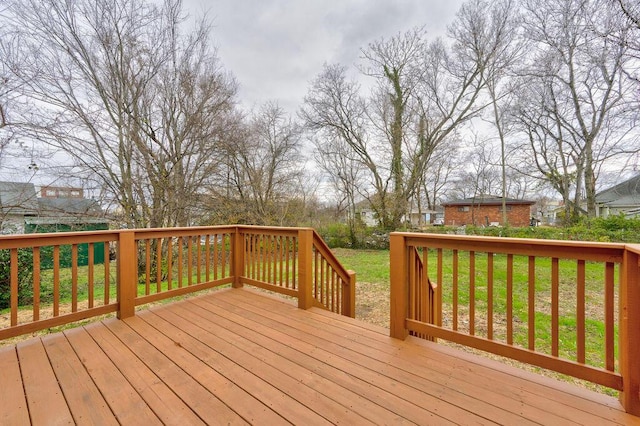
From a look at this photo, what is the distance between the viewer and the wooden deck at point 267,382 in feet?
4.64

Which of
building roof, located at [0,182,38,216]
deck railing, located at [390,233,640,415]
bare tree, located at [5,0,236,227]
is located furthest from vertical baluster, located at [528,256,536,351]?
building roof, located at [0,182,38,216]

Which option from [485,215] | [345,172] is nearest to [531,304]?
[345,172]

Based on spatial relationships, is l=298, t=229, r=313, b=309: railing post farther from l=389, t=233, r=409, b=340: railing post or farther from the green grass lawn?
the green grass lawn

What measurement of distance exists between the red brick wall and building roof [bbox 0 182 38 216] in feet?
81.3

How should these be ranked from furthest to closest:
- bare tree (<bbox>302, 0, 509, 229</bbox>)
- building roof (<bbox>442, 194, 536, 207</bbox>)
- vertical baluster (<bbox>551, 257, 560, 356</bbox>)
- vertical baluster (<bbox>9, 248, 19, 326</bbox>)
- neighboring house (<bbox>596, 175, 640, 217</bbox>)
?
building roof (<bbox>442, 194, 536, 207</bbox>) → neighboring house (<bbox>596, 175, 640, 217</bbox>) → bare tree (<bbox>302, 0, 509, 229</bbox>) → vertical baluster (<bbox>9, 248, 19, 326</bbox>) → vertical baluster (<bbox>551, 257, 560, 356</bbox>)

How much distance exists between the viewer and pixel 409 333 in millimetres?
2373

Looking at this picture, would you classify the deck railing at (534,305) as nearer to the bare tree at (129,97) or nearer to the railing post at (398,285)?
the railing post at (398,285)

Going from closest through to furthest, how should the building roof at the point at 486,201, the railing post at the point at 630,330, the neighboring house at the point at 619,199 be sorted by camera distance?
1. the railing post at the point at 630,330
2. the neighboring house at the point at 619,199
3. the building roof at the point at 486,201

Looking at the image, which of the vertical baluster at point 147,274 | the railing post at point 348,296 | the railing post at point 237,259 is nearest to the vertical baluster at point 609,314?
the railing post at point 348,296

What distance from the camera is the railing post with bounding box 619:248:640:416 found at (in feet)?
4.46

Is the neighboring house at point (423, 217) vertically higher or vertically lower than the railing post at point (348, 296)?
higher

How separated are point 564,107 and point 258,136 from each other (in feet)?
43.8

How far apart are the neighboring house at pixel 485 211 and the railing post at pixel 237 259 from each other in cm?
2212

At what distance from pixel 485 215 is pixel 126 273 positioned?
1017 inches
